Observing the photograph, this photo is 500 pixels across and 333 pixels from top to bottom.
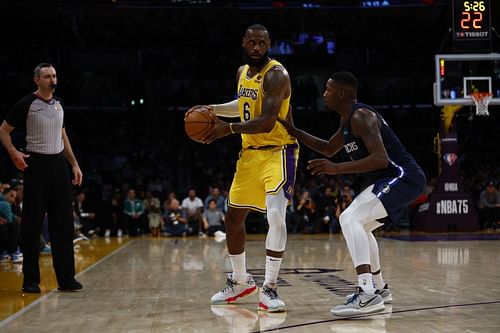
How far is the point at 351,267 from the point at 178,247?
16.2 feet

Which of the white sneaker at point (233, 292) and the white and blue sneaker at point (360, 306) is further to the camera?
the white sneaker at point (233, 292)

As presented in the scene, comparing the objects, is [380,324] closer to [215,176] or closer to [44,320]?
[44,320]

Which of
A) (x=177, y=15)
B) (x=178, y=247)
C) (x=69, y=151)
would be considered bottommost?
(x=178, y=247)

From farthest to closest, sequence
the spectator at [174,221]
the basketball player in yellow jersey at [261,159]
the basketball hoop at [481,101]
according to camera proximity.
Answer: the spectator at [174,221], the basketball hoop at [481,101], the basketball player in yellow jersey at [261,159]

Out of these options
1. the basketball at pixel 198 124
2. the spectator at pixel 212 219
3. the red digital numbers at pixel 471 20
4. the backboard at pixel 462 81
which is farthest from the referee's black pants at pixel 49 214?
the red digital numbers at pixel 471 20

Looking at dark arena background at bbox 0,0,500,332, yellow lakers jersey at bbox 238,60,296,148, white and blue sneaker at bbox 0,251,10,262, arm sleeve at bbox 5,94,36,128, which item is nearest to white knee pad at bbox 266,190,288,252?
yellow lakers jersey at bbox 238,60,296,148

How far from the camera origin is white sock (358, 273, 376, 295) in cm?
460

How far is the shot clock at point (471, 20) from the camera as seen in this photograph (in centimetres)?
1396

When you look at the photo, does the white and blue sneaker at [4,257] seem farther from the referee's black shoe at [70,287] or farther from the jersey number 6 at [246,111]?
the jersey number 6 at [246,111]

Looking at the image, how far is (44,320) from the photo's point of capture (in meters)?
4.49

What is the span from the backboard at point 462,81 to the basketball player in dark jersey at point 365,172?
9.99 meters

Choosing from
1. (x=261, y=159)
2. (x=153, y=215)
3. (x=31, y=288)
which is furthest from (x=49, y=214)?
(x=153, y=215)

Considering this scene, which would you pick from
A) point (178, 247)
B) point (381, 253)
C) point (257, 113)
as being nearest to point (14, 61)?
point (178, 247)

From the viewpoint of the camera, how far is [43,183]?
20.1ft
